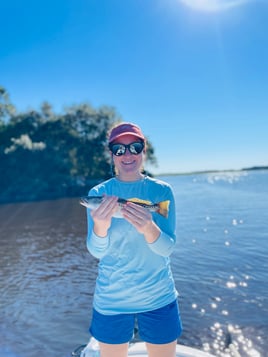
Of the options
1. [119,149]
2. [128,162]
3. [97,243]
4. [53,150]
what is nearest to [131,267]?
[97,243]

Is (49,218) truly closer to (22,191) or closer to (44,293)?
(44,293)

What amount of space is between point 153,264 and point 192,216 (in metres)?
22.9

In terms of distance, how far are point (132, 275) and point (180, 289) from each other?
8196 mm

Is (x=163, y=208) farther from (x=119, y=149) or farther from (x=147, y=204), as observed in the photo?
(x=119, y=149)

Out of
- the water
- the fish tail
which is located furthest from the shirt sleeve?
the water

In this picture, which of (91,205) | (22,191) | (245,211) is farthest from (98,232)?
(22,191)

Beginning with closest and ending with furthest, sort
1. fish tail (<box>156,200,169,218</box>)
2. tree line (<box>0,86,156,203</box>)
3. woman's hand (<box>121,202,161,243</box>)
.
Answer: woman's hand (<box>121,202,161,243</box>) → fish tail (<box>156,200,169,218</box>) → tree line (<box>0,86,156,203</box>)

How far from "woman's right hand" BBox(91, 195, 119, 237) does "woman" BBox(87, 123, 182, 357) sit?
47 millimetres

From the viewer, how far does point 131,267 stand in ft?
9.03

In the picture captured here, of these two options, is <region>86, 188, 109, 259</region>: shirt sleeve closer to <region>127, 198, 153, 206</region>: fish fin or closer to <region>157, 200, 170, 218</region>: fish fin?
<region>127, 198, 153, 206</region>: fish fin

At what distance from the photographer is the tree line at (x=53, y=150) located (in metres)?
52.7

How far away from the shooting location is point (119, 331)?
9.14ft

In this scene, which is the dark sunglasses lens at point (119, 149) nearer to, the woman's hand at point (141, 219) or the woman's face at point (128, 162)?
the woman's face at point (128, 162)

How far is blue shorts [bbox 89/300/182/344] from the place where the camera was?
278 cm
